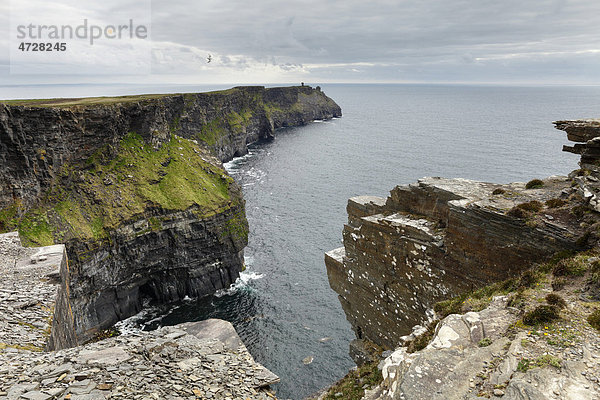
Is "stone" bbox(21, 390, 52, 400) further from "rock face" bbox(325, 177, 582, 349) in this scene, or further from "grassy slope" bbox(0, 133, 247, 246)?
"grassy slope" bbox(0, 133, 247, 246)

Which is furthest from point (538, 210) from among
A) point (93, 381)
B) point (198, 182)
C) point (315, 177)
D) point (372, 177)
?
point (315, 177)

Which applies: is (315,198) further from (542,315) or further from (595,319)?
(595,319)

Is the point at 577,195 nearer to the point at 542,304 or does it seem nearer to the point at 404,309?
the point at 542,304

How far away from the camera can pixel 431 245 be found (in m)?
21.5

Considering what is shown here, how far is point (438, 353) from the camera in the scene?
1214 centimetres

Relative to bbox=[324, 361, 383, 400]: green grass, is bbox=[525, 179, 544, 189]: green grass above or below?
above

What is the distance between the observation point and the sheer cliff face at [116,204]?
48.2 meters

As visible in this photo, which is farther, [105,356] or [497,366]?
[105,356]

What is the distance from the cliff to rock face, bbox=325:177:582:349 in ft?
0.22

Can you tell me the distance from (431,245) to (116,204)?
2002 inches

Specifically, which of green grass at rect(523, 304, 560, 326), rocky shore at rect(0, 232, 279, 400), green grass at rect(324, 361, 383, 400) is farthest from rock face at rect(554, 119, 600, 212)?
rocky shore at rect(0, 232, 279, 400)

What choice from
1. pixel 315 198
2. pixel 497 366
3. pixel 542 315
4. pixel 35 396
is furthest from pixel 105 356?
pixel 315 198

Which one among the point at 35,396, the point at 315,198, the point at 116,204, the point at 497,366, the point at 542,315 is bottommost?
the point at 315,198

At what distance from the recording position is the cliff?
1077 cm
